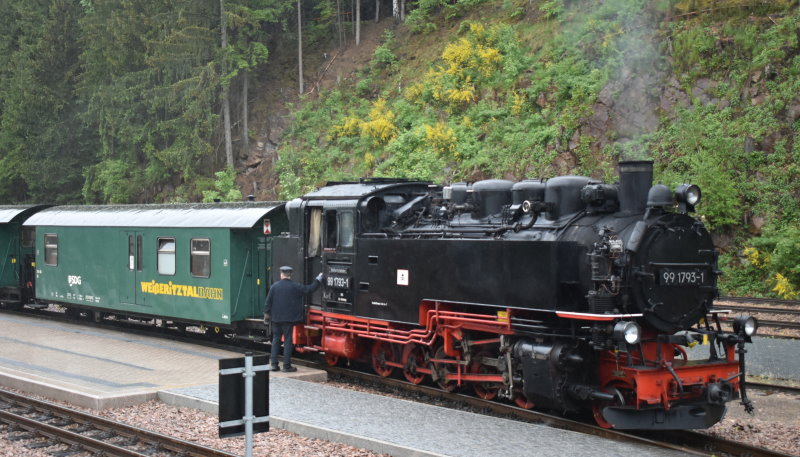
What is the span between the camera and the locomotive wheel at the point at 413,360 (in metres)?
11.1

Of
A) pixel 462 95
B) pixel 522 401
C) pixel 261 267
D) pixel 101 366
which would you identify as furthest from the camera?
pixel 462 95

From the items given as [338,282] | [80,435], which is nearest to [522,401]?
[338,282]

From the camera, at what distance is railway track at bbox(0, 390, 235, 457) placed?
8.05 m

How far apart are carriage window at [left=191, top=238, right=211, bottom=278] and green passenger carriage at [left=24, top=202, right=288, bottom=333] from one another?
0.02 meters

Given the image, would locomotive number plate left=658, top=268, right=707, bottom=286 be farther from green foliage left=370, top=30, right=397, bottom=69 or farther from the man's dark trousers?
green foliage left=370, top=30, right=397, bottom=69

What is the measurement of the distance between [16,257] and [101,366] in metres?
10.7

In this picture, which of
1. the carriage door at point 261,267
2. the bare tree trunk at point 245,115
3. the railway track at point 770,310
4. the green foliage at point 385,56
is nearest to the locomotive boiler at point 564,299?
the carriage door at point 261,267

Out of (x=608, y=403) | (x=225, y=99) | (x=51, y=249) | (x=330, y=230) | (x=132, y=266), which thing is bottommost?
(x=608, y=403)

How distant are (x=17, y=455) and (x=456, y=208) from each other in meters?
6.01

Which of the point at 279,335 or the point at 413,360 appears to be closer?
the point at 413,360

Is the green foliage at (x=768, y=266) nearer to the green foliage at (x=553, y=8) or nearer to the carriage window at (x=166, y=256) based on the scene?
the green foliage at (x=553, y=8)

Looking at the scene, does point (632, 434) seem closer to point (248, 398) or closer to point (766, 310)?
point (248, 398)

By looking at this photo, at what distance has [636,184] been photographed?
8844 millimetres

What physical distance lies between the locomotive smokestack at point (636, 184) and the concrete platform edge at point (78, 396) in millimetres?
6417
